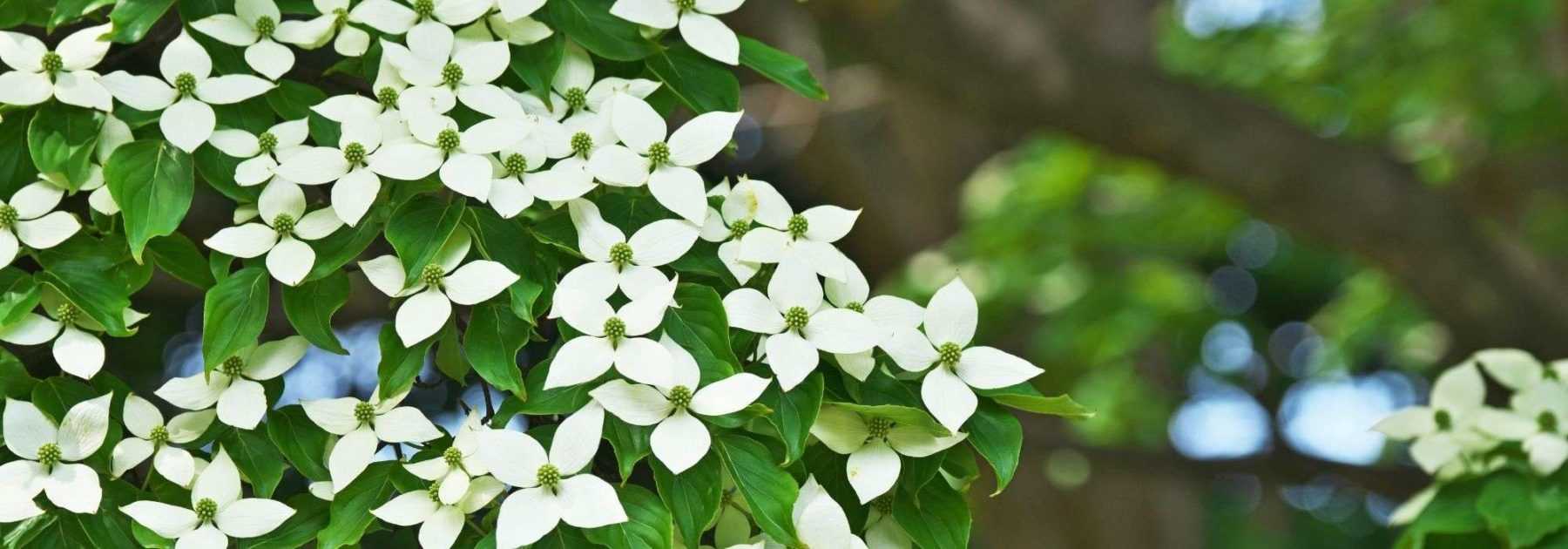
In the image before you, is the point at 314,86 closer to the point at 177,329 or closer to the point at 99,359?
the point at 99,359

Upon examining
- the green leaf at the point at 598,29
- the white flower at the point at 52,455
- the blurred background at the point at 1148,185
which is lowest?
the blurred background at the point at 1148,185

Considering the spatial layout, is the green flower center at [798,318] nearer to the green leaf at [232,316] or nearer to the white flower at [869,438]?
the white flower at [869,438]

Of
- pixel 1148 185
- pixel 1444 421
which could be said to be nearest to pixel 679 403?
pixel 1444 421

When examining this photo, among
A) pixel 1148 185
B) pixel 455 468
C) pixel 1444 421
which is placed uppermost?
pixel 455 468

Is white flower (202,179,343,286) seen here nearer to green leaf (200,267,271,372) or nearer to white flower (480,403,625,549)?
green leaf (200,267,271,372)

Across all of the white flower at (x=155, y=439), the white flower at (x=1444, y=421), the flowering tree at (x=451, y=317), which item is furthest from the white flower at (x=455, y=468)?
the white flower at (x=1444, y=421)

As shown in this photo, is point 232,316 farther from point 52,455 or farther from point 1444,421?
point 1444,421
